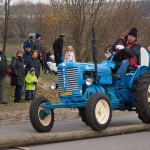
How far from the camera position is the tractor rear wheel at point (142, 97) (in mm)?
11406

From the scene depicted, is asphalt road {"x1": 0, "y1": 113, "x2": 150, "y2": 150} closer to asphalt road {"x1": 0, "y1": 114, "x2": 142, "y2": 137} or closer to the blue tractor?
asphalt road {"x1": 0, "y1": 114, "x2": 142, "y2": 137}

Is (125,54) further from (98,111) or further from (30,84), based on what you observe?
(30,84)

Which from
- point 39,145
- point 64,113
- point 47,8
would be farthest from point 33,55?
point 47,8

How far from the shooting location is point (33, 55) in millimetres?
18422

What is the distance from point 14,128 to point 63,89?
5.45ft

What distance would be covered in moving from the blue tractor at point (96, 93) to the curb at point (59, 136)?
A: 191mm

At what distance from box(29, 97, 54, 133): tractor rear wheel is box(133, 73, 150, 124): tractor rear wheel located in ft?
6.58

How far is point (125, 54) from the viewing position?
39.3 ft

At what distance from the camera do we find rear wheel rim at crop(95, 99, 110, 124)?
10492 millimetres

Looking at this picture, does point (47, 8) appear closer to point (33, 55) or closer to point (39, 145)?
point (33, 55)

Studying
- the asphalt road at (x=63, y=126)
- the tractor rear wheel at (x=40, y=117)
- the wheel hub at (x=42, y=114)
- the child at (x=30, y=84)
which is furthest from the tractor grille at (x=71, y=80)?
the child at (x=30, y=84)

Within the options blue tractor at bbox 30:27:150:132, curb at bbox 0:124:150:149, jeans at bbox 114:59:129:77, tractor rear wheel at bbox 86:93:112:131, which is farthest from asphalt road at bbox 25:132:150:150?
jeans at bbox 114:59:129:77

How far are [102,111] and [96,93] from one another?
405 mm

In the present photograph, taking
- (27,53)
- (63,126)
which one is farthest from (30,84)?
(63,126)
